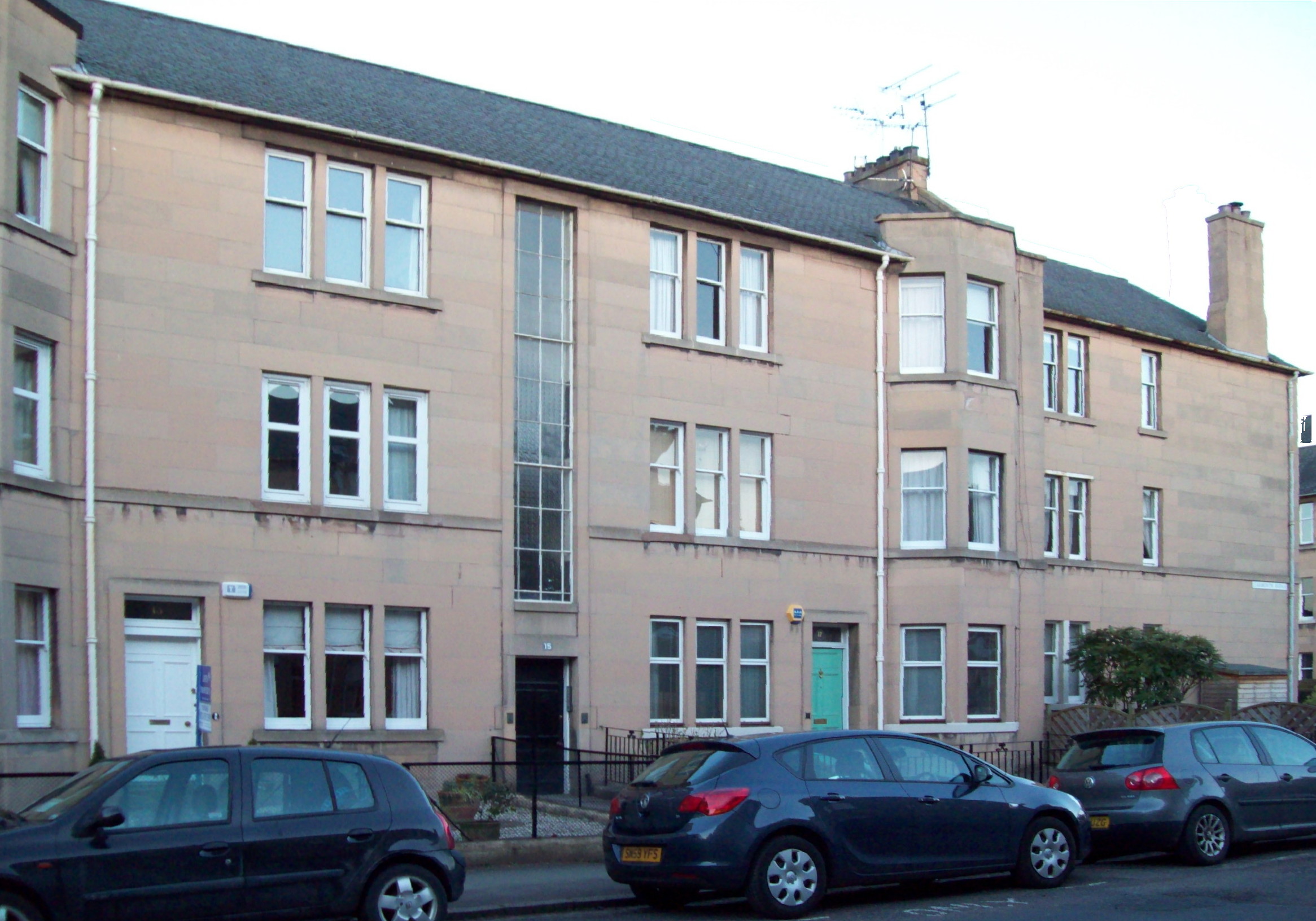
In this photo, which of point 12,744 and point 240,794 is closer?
point 240,794

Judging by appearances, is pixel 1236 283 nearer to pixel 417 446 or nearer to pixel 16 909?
pixel 417 446

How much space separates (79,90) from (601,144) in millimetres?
9755

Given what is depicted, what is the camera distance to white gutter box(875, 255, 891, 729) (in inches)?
1013

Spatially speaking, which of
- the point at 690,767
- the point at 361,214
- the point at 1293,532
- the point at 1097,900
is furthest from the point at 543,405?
the point at 1293,532

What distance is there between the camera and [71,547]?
60.1 feet

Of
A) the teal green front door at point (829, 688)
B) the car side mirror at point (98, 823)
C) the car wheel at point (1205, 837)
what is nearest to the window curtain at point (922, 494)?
the teal green front door at point (829, 688)

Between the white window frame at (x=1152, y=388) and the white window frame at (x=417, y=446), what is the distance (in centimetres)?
1757

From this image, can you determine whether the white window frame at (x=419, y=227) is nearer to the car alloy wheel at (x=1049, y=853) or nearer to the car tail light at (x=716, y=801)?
the car tail light at (x=716, y=801)

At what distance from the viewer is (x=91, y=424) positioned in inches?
730

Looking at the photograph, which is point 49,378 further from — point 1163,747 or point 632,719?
point 1163,747

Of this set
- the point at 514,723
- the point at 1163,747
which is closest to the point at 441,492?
the point at 514,723

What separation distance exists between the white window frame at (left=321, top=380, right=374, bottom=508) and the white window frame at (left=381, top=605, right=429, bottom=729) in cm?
162

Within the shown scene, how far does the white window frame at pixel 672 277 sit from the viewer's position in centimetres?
2420

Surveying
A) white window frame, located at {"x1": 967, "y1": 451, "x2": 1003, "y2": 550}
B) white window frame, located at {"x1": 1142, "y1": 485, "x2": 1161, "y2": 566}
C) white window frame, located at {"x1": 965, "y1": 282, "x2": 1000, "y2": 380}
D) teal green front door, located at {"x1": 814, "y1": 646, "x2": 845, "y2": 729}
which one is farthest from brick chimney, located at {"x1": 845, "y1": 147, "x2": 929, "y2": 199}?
teal green front door, located at {"x1": 814, "y1": 646, "x2": 845, "y2": 729}
